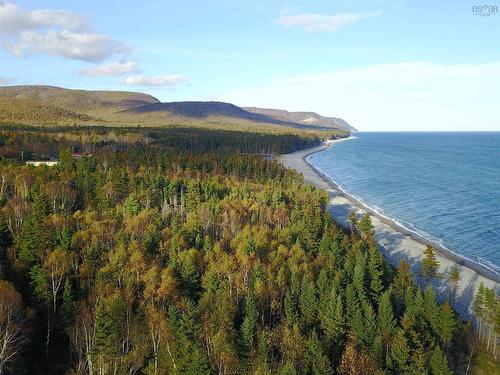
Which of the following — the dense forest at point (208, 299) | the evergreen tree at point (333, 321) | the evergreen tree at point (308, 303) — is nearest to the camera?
the dense forest at point (208, 299)

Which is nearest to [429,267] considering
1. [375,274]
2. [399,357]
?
[375,274]

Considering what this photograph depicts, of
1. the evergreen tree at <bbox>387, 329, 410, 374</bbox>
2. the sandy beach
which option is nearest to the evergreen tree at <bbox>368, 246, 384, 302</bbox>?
the sandy beach

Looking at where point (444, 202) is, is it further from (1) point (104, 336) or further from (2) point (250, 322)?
(1) point (104, 336)

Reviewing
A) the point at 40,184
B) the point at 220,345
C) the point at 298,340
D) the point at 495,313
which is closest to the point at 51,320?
the point at 220,345

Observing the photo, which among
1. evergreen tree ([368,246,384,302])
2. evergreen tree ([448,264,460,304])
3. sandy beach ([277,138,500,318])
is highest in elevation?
evergreen tree ([368,246,384,302])

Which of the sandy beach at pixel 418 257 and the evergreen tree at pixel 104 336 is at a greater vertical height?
the evergreen tree at pixel 104 336

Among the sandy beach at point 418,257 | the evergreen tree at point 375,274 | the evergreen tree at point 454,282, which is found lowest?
the sandy beach at point 418,257

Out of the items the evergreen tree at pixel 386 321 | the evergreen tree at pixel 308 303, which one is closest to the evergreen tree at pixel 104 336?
the evergreen tree at pixel 308 303

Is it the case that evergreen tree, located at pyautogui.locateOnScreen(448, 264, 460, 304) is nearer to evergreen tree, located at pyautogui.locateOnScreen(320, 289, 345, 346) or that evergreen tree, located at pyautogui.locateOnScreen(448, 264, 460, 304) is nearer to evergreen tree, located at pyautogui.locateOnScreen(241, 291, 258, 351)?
evergreen tree, located at pyautogui.locateOnScreen(320, 289, 345, 346)

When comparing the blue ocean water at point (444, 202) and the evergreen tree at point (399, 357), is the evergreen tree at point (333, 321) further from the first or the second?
Answer: the blue ocean water at point (444, 202)

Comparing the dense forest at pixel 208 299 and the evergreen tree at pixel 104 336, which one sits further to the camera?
the dense forest at pixel 208 299
